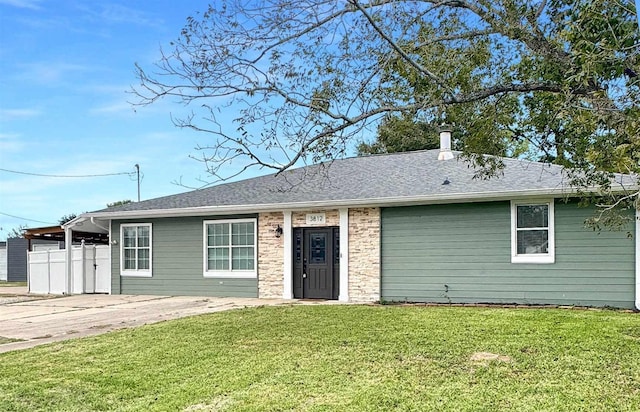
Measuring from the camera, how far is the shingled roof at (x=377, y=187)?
1274 centimetres

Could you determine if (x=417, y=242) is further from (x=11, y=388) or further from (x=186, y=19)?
(x=11, y=388)

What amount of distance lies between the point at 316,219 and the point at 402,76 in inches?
278

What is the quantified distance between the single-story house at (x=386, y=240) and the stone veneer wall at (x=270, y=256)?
31mm

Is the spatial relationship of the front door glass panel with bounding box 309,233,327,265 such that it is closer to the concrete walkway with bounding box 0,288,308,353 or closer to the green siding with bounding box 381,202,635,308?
the concrete walkway with bounding box 0,288,308,353

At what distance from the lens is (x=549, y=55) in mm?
7566

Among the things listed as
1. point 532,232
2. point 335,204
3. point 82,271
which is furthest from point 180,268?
point 532,232

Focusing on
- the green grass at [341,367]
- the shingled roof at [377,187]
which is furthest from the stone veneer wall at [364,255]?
the green grass at [341,367]

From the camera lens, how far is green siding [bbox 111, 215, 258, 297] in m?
16.1

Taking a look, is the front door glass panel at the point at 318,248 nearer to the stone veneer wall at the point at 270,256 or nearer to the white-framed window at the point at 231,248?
the stone veneer wall at the point at 270,256

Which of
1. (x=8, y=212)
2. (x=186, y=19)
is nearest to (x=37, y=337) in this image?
(x=186, y=19)

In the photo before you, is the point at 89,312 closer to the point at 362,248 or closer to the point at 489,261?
the point at 362,248

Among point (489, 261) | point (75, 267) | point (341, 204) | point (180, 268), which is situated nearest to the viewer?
point (489, 261)

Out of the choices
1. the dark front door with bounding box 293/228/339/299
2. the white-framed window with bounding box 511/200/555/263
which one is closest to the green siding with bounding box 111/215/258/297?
the dark front door with bounding box 293/228/339/299

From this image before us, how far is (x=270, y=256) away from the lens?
1539 centimetres
